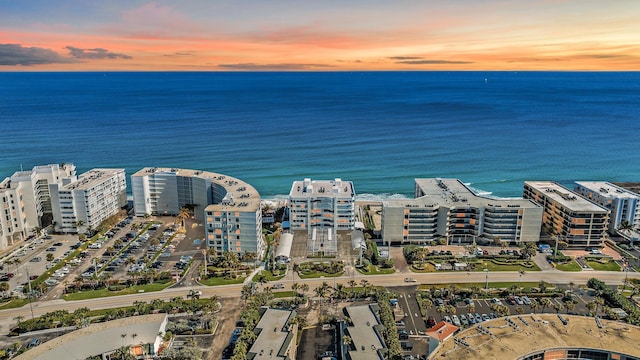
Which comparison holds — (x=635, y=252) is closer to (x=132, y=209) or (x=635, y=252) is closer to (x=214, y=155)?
(x=132, y=209)

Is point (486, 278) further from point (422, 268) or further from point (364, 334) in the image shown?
point (364, 334)

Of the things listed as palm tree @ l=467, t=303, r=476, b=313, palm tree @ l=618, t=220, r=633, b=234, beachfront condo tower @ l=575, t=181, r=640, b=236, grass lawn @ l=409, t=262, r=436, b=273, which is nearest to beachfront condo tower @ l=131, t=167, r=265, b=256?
grass lawn @ l=409, t=262, r=436, b=273

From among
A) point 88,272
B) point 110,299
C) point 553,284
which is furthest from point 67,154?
point 553,284

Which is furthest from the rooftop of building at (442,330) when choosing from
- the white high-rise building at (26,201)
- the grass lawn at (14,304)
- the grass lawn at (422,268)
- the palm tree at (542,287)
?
the white high-rise building at (26,201)

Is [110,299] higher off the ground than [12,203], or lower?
lower

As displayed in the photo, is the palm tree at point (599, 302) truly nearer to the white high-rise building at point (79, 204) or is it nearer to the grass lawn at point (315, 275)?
the grass lawn at point (315, 275)

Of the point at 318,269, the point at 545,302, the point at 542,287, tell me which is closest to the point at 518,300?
the point at 545,302

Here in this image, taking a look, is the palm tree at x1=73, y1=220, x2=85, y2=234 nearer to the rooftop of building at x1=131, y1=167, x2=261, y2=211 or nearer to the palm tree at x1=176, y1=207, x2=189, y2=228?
the rooftop of building at x1=131, y1=167, x2=261, y2=211
